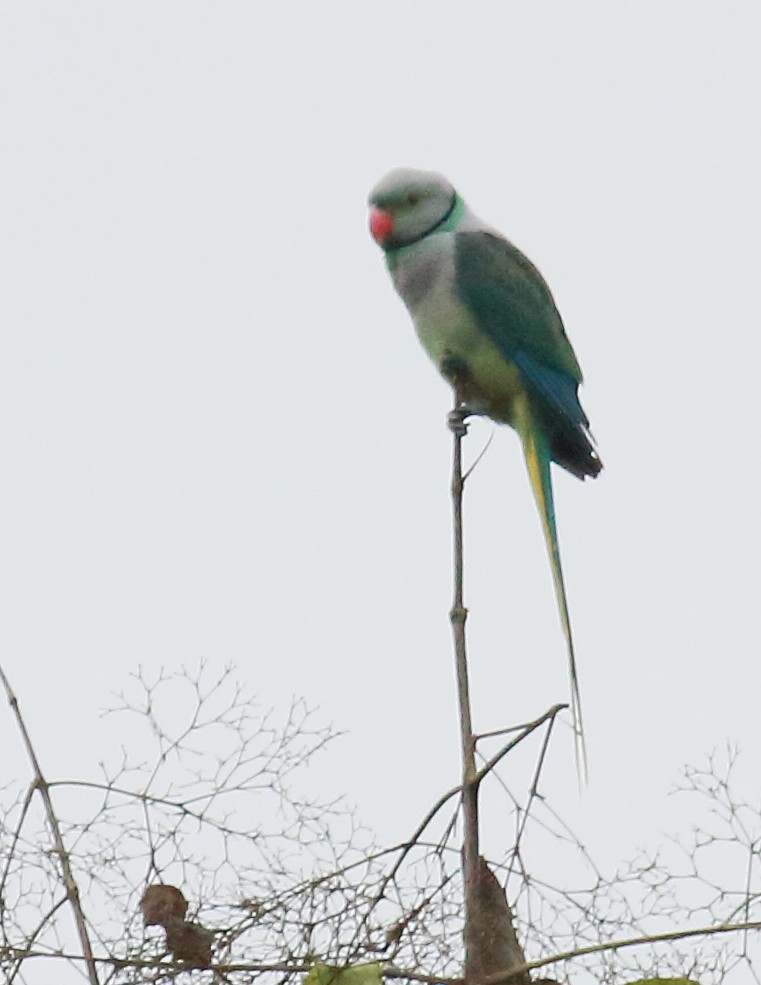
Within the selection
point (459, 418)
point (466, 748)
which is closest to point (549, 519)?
point (459, 418)

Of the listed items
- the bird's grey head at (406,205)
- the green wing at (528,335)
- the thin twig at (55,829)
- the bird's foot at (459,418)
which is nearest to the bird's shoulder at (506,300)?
the green wing at (528,335)

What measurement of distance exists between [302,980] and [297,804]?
0.42 meters

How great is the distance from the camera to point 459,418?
127 inches

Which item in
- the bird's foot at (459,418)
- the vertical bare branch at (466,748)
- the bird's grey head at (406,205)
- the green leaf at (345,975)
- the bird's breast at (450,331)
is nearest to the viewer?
the green leaf at (345,975)

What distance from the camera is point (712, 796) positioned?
2.18 m

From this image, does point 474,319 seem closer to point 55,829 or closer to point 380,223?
point 380,223

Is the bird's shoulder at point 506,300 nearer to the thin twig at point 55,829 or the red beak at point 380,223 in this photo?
the red beak at point 380,223

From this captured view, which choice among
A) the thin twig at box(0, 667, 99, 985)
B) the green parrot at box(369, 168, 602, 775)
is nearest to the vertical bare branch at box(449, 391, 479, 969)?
the thin twig at box(0, 667, 99, 985)

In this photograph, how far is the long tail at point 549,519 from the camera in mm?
2596

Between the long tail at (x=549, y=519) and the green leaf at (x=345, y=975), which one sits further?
the long tail at (x=549, y=519)

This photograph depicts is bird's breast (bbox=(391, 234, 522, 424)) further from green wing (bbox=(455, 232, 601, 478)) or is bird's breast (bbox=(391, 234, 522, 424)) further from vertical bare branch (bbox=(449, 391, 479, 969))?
vertical bare branch (bbox=(449, 391, 479, 969))

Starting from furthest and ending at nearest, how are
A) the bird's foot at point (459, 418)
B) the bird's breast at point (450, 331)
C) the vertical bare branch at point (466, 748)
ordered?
the bird's breast at point (450, 331)
the bird's foot at point (459, 418)
the vertical bare branch at point (466, 748)

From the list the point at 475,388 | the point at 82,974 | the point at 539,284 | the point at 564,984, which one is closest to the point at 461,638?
the point at 564,984

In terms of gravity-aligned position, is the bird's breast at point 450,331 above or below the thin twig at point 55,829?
above
